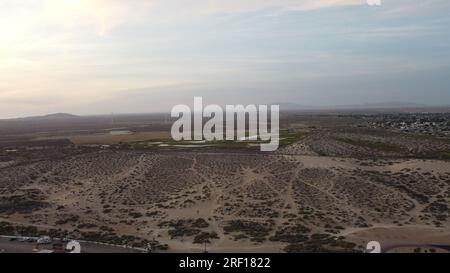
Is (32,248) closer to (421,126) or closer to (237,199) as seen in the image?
(237,199)

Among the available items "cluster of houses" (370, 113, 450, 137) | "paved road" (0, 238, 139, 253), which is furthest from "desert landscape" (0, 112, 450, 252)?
"cluster of houses" (370, 113, 450, 137)

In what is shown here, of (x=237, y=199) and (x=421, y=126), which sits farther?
(x=421, y=126)

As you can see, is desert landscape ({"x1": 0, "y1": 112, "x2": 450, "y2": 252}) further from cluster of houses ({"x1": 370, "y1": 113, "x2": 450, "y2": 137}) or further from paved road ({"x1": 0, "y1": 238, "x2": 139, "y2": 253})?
cluster of houses ({"x1": 370, "y1": 113, "x2": 450, "y2": 137})

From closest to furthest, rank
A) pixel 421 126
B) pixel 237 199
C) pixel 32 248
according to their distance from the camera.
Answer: pixel 32 248, pixel 237 199, pixel 421 126

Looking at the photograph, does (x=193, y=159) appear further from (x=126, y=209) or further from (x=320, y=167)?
(x=126, y=209)

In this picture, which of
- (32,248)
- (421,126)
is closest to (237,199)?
(32,248)

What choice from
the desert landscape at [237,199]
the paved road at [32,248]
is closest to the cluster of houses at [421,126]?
the desert landscape at [237,199]
